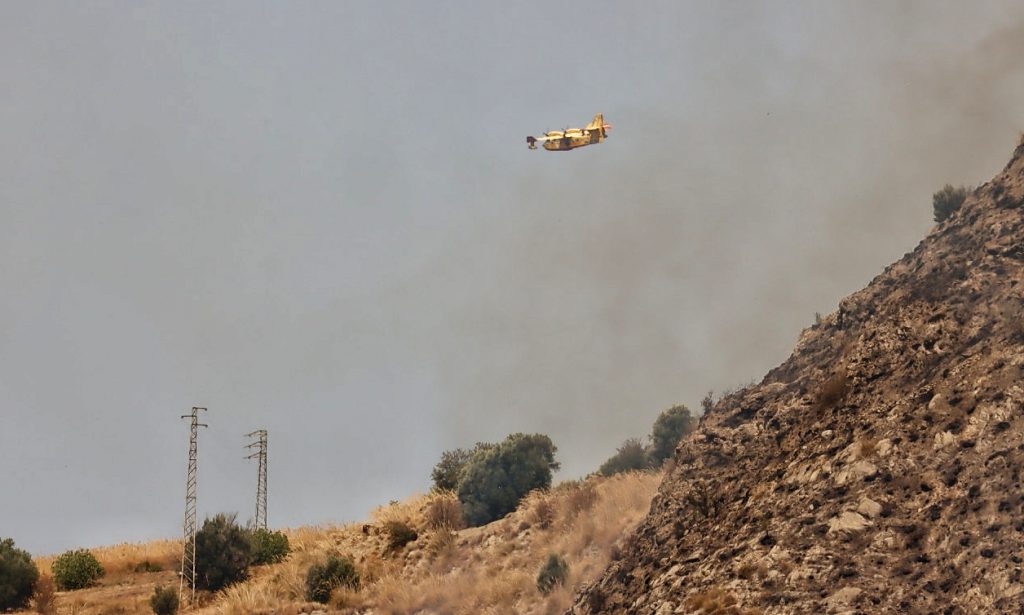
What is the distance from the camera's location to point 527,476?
41312mm

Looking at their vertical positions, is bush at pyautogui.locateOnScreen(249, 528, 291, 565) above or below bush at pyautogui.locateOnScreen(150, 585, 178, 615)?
above

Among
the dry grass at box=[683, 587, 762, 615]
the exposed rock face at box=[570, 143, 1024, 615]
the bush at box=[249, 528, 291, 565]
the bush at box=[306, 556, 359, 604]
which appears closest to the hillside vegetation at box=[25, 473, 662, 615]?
the bush at box=[306, 556, 359, 604]

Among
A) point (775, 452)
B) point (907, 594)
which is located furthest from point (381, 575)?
point (907, 594)

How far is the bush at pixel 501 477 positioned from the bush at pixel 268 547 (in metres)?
8.38

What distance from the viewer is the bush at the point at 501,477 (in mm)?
40094

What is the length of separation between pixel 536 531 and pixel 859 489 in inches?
710

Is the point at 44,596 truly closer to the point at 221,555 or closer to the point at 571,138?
the point at 221,555

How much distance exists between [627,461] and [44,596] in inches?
941

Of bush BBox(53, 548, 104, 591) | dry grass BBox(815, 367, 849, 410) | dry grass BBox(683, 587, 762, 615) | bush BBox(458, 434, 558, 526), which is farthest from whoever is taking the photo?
bush BBox(53, 548, 104, 591)

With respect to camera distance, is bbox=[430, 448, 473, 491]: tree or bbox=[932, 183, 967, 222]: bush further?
bbox=[430, 448, 473, 491]: tree

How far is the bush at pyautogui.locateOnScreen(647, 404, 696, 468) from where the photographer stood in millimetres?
40250

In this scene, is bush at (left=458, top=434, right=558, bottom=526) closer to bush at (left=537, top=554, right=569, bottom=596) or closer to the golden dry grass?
the golden dry grass

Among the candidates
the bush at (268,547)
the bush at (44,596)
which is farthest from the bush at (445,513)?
the bush at (44,596)

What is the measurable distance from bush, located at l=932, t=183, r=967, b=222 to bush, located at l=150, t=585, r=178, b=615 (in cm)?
2979
